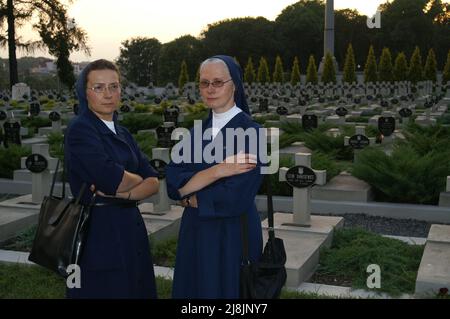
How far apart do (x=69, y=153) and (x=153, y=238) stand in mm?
3066

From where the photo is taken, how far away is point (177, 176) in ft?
9.33

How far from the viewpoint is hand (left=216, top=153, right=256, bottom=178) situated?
8.57ft

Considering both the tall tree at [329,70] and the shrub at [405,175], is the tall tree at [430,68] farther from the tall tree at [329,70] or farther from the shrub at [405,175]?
the shrub at [405,175]

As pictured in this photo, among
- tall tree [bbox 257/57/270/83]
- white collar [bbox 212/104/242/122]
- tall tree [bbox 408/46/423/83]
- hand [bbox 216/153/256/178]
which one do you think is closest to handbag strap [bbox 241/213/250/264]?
hand [bbox 216/153/256/178]

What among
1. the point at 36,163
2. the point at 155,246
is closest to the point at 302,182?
the point at 155,246

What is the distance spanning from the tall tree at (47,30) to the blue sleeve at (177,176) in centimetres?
3477

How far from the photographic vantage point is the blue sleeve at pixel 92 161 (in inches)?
109

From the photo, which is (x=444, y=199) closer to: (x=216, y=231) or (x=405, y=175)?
(x=405, y=175)

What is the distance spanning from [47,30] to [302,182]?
33.3 metres

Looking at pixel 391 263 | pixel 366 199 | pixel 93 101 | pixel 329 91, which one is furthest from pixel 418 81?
pixel 93 101

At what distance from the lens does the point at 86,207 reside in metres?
2.81

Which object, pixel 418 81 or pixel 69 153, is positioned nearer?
pixel 69 153

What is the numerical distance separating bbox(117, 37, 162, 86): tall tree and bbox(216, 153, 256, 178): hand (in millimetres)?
81846

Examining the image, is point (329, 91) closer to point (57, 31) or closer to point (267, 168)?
point (57, 31)
